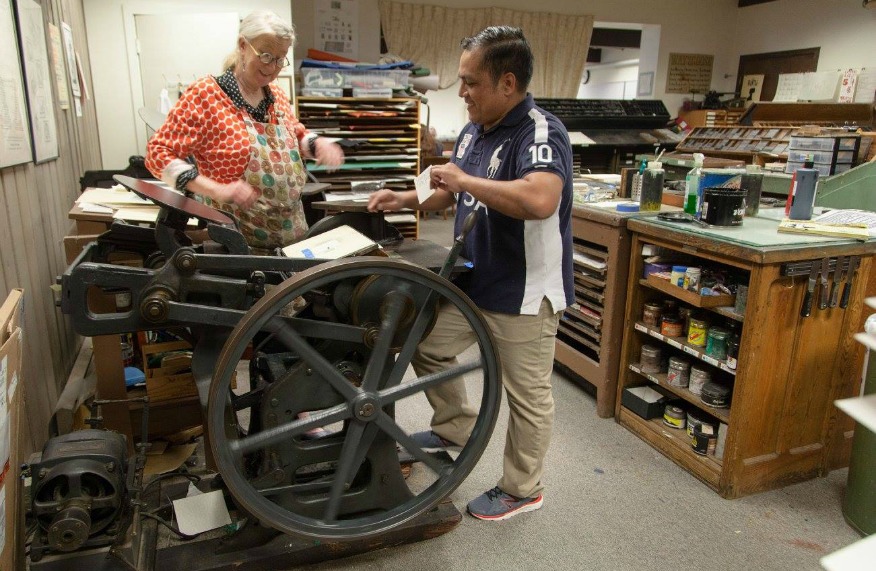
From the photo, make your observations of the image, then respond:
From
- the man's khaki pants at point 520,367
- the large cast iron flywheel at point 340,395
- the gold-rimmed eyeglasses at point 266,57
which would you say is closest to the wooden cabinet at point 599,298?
the man's khaki pants at point 520,367

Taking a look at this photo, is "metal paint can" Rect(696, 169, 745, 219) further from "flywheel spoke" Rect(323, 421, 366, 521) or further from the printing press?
"flywheel spoke" Rect(323, 421, 366, 521)

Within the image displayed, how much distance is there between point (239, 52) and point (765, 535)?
7.51 feet

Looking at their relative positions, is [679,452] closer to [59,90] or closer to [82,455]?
[82,455]

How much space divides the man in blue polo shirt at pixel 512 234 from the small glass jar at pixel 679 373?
2.48 ft

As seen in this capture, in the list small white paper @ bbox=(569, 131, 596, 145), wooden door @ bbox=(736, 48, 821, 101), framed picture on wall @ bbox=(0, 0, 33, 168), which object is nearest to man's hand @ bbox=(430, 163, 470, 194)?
framed picture on wall @ bbox=(0, 0, 33, 168)

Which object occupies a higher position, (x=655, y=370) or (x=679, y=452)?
(x=655, y=370)

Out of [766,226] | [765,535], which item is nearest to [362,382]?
[765,535]

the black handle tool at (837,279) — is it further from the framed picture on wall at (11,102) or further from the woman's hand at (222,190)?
the framed picture on wall at (11,102)

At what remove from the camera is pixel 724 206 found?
2170mm

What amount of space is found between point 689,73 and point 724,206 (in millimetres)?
5573

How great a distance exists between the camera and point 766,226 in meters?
2.24

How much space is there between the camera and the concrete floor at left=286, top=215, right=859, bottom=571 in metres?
1.80

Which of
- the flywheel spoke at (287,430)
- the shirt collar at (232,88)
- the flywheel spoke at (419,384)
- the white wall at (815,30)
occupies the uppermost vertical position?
the white wall at (815,30)

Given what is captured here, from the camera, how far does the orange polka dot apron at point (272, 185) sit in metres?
2.02
